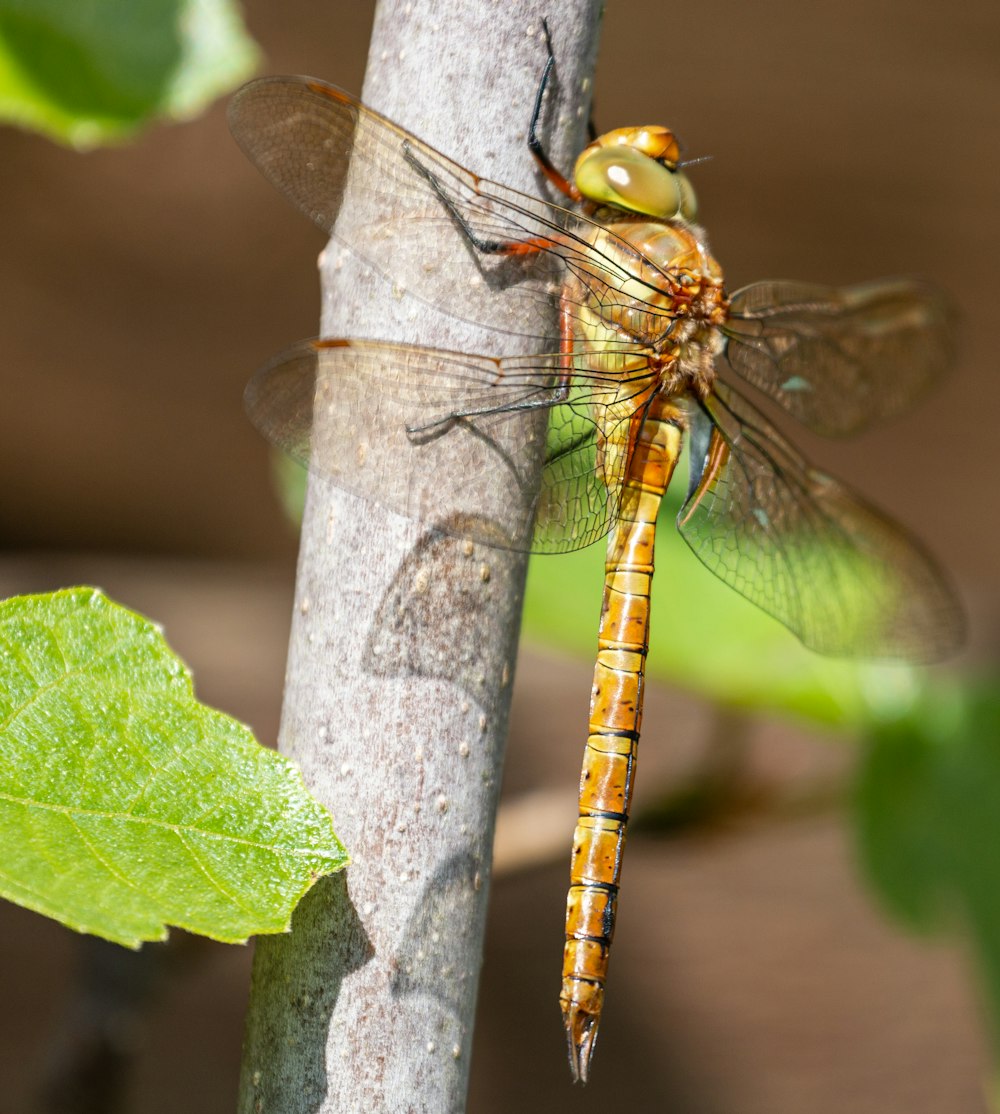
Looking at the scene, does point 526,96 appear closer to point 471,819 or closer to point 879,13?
point 471,819

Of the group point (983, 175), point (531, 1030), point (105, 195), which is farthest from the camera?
point (983, 175)

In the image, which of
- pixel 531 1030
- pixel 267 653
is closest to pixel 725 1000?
pixel 531 1030

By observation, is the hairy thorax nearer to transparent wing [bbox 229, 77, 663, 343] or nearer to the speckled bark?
transparent wing [bbox 229, 77, 663, 343]

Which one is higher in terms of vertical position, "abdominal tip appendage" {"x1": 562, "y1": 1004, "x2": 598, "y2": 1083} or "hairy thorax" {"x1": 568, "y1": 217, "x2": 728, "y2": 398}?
"hairy thorax" {"x1": 568, "y1": 217, "x2": 728, "y2": 398}

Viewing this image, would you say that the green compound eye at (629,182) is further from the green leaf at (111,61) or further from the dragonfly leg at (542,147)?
the green leaf at (111,61)

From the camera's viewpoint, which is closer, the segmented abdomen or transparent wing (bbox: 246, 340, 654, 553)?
transparent wing (bbox: 246, 340, 654, 553)

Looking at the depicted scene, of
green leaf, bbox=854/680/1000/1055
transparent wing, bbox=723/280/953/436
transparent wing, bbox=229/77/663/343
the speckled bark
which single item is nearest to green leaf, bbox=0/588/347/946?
the speckled bark

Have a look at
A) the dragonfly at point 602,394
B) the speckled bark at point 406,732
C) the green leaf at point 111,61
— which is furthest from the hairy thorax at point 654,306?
the green leaf at point 111,61
